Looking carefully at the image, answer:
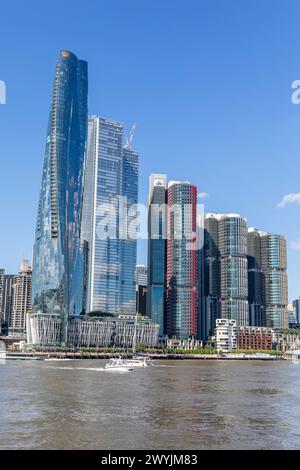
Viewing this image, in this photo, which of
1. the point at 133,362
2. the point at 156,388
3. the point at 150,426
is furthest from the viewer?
the point at 133,362

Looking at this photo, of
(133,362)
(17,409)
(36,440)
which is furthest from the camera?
(133,362)

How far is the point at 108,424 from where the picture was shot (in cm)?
4512

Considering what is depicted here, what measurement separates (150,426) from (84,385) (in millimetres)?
42272

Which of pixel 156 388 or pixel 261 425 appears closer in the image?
pixel 261 425

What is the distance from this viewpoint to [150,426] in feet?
146

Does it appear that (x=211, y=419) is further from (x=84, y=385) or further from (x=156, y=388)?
(x=84, y=385)
